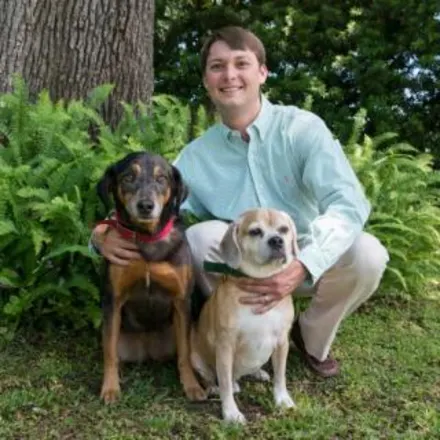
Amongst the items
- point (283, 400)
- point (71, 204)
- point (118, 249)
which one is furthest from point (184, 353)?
point (71, 204)

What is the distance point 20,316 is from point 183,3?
7.61m

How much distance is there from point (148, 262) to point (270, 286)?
80 centimetres

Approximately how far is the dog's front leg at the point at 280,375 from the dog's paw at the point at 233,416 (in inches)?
11.9

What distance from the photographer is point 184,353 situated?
4742 mm

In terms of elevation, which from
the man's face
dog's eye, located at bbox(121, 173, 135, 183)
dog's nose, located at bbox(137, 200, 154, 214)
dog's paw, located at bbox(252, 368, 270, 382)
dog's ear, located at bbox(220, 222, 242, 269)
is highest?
the man's face

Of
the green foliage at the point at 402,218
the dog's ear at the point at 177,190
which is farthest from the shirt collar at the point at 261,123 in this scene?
the green foliage at the point at 402,218

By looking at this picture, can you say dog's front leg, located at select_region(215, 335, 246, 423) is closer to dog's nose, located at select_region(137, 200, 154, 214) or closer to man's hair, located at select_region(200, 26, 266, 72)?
dog's nose, located at select_region(137, 200, 154, 214)

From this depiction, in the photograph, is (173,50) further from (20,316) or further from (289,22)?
(20,316)

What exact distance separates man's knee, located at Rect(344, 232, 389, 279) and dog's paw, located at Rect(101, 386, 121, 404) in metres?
1.69

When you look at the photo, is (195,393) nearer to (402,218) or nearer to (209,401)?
(209,401)

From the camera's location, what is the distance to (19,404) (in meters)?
4.51

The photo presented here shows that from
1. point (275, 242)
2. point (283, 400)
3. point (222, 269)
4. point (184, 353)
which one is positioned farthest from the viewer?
point (184, 353)

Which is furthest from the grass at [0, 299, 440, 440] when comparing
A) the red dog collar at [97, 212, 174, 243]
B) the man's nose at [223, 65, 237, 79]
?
the man's nose at [223, 65, 237, 79]

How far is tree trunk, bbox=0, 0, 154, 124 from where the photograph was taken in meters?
7.00
